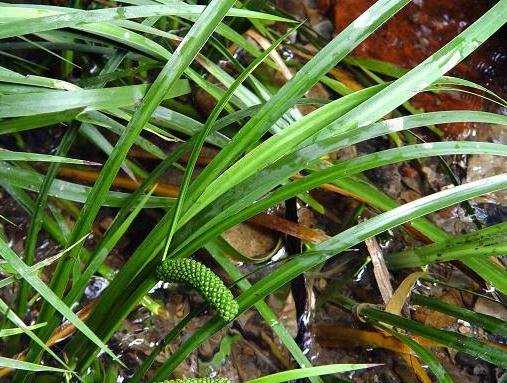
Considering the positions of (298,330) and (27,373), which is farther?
(298,330)

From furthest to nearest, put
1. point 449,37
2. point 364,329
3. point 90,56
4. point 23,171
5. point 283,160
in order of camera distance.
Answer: point 449,37
point 90,56
point 364,329
point 23,171
point 283,160

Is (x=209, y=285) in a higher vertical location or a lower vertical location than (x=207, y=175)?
lower

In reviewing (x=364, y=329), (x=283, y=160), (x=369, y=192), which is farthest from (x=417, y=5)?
(x=283, y=160)

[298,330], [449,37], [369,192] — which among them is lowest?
[298,330]

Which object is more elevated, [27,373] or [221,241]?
[221,241]

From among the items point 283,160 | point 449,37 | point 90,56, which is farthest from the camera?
point 449,37

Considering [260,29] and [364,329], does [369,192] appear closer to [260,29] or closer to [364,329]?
[364,329]

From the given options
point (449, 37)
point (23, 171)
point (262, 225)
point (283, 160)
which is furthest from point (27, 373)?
point (449, 37)

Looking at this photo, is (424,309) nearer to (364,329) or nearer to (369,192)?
(364,329)

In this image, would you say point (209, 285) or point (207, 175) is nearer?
point (209, 285)
